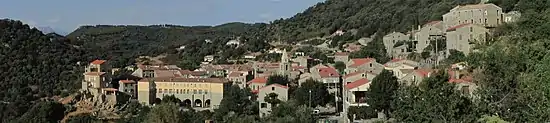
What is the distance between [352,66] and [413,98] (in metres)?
19.6

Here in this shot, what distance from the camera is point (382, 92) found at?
76.7ft

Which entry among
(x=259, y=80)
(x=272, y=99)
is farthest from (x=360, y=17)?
(x=272, y=99)

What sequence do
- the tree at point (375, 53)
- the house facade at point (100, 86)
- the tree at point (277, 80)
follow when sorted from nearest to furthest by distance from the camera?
the tree at point (277, 80)
the tree at point (375, 53)
the house facade at point (100, 86)

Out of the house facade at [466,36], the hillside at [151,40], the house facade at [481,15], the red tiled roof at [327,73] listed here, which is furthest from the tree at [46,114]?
the hillside at [151,40]

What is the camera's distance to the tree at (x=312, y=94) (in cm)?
2778

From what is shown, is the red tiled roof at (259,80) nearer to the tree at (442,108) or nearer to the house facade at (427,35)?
the house facade at (427,35)

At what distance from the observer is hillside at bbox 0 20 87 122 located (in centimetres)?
4034

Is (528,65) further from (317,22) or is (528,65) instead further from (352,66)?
(317,22)

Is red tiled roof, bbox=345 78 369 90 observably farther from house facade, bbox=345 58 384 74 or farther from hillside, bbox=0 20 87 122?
hillside, bbox=0 20 87 122

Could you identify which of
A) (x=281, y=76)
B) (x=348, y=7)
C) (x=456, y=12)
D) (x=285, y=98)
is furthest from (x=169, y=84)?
(x=348, y=7)

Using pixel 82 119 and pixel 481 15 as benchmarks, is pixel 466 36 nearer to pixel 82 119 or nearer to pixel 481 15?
pixel 481 15

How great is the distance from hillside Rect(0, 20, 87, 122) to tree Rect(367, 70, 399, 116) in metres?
18.0

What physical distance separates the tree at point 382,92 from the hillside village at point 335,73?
0.46m

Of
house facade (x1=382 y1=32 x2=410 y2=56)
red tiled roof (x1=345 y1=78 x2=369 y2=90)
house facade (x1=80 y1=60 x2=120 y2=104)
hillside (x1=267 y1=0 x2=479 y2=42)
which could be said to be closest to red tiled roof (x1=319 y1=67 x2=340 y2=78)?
red tiled roof (x1=345 y1=78 x2=369 y2=90)
